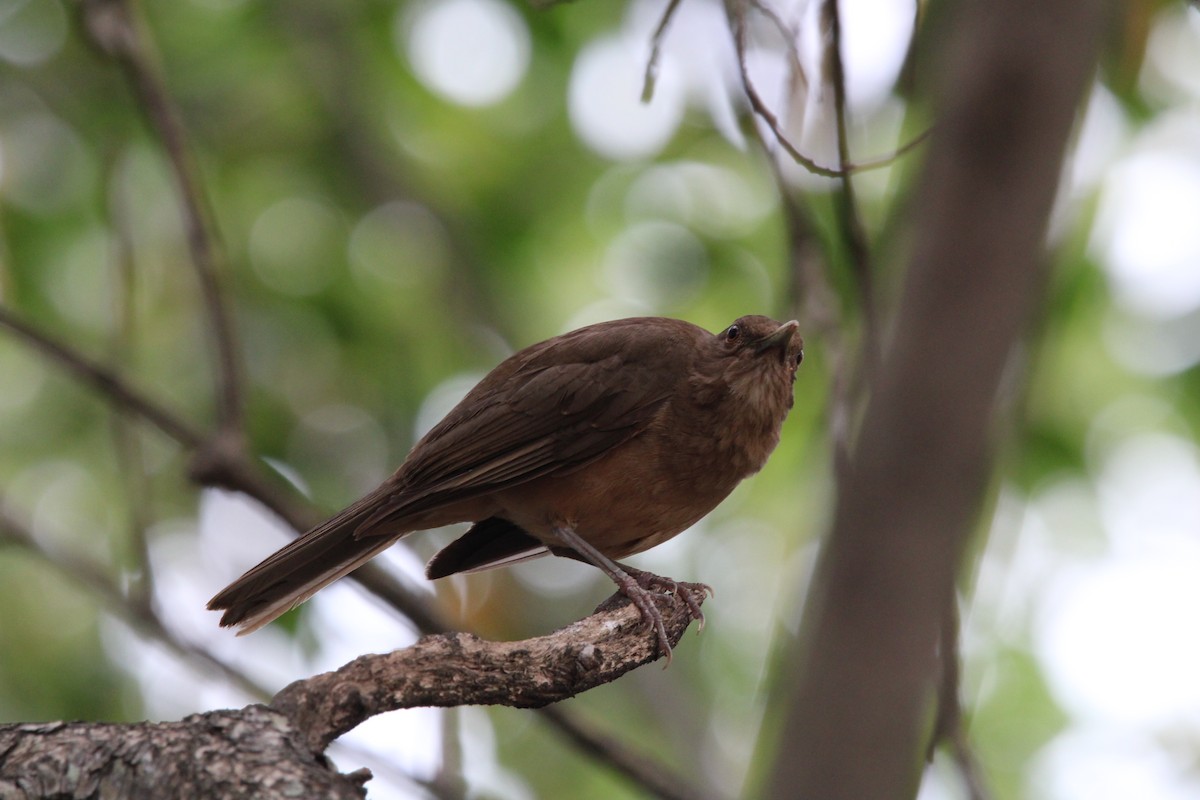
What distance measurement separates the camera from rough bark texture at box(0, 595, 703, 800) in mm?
2518

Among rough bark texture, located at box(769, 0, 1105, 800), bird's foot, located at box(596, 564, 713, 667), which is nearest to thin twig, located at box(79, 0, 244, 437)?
bird's foot, located at box(596, 564, 713, 667)

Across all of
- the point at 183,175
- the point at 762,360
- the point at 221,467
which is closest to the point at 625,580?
the point at 762,360

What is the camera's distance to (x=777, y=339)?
463cm

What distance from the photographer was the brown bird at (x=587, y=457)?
171 inches

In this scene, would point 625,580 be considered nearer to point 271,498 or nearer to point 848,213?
point 271,498

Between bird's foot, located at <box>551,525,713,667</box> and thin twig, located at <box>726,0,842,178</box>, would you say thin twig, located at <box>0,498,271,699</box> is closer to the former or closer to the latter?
bird's foot, located at <box>551,525,713,667</box>

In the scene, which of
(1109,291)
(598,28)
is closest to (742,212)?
(598,28)

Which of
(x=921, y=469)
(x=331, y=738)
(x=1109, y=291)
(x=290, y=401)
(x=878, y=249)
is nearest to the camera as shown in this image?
(x=921, y=469)

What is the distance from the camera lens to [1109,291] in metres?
7.09

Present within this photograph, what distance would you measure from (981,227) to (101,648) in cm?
741

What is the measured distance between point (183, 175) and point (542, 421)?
5.06 ft

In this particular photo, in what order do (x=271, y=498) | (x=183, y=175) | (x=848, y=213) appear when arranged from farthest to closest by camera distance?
(x=183, y=175)
(x=271, y=498)
(x=848, y=213)

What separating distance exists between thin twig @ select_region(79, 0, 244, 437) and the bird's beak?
73.8 inches

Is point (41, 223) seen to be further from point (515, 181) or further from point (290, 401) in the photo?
point (515, 181)
